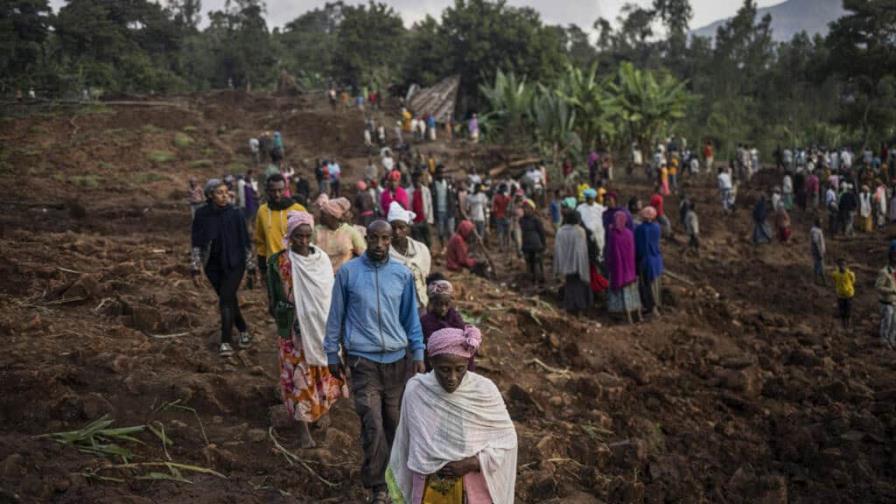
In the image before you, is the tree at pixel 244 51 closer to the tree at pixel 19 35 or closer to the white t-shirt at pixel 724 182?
the tree at pixel 19 35

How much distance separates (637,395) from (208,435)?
4.52 metres

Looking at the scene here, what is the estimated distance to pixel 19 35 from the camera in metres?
17.5

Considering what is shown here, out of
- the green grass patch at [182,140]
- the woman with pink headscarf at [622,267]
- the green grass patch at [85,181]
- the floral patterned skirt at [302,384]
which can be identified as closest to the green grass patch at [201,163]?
the green grass patch at [182,140]

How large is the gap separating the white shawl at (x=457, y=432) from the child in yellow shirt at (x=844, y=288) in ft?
33.0

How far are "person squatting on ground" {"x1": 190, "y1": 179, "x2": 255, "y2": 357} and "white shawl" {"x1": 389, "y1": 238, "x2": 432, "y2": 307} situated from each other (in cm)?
138

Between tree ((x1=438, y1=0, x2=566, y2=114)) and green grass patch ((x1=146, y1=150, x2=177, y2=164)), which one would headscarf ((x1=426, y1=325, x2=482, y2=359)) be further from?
tree ((x1=438, y1=0, x2=566, y2=114))

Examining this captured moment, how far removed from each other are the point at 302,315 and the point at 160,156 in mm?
21835


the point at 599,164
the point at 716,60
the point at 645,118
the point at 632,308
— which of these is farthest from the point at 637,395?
the point at 716,60

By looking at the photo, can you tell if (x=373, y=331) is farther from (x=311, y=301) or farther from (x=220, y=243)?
(x=220, y=243)

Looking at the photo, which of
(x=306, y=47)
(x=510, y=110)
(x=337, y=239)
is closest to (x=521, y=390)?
(x=337, y=239)

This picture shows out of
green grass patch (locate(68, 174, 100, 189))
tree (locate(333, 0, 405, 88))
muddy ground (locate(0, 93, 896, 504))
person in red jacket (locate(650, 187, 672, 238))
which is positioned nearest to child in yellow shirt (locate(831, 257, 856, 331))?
muddy ground (locate(0, 93, 896, 504))

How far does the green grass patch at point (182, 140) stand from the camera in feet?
88.8

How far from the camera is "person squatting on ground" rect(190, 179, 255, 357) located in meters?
6.11

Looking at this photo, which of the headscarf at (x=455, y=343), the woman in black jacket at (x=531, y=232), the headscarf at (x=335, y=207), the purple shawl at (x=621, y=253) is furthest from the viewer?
the woman in black jacket at (x=531, y=232)
